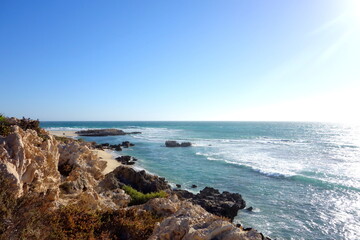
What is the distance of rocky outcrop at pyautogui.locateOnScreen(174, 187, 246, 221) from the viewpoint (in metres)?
15.0

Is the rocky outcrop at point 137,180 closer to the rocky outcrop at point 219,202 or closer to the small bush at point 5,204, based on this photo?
the rocky outcrop at point 219,202

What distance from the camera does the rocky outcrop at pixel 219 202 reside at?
14953mm

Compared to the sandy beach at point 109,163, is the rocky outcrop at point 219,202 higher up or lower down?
lower down

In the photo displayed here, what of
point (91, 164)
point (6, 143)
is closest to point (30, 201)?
point (6, 143)

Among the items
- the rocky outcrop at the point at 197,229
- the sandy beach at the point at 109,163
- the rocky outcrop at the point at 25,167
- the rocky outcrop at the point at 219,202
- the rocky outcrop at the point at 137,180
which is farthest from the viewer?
the sandy beach at the point at 109,163

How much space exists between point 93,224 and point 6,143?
12.3 ft

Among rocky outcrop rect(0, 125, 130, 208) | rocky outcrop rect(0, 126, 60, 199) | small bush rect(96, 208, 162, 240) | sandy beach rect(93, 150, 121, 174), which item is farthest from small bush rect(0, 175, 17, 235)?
sandy beach rect(93, 150, 121, 174)

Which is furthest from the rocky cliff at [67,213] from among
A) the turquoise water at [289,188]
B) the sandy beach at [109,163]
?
the sandy beach at [109,163]

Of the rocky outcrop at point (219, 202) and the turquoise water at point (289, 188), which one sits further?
the rocky outcrop at point (219, 202)

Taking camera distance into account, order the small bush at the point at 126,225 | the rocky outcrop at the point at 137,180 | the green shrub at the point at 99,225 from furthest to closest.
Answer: the rocky outcrop at the point at 137,180 → the small bush at the point at 126,225 → the green shrub at the point at 99,225

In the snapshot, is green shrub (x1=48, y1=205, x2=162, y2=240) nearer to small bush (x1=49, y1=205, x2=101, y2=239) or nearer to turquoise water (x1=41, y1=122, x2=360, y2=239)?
small bush (x1=49, y1=205, x2=101, y2=239)

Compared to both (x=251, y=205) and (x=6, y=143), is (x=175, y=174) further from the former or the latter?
(x=6, y=143)

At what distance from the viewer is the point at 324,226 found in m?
14.0

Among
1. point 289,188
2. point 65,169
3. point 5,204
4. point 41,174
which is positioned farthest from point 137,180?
point 289,188
